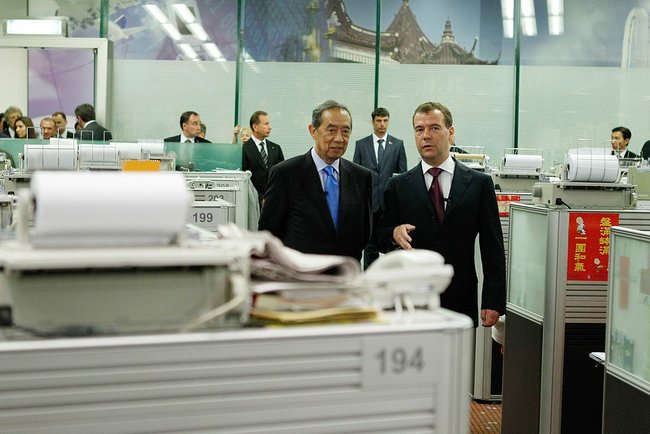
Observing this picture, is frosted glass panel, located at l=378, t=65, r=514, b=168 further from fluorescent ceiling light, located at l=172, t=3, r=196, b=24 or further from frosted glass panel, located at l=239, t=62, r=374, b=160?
fluorescent ceiling light, located at l=172, t=3, r=196, b=24

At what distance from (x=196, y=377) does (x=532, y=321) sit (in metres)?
3.00

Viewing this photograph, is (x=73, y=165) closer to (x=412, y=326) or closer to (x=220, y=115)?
(x=412, y=326)

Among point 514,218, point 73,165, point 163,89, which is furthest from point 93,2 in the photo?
point 514,218

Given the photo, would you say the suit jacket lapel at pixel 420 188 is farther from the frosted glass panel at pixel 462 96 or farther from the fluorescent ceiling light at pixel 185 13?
the fluorescent ceiling light at pixel 185 13

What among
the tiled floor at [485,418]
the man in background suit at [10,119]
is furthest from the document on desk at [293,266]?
the man in background suit at [10,119]

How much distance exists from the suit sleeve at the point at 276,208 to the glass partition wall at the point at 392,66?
7.94 m

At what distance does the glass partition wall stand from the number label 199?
10.3 metres

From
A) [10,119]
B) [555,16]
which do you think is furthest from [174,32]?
[555,16]

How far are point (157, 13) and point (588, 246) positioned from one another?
8861 mm

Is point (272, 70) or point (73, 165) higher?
point (272, 70)

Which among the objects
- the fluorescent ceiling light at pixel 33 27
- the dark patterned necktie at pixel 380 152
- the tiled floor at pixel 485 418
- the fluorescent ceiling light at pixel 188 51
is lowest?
the tiled floor at pixel 485 418

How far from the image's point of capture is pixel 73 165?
16.8ft

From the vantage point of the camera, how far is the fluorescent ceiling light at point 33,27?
11484mm

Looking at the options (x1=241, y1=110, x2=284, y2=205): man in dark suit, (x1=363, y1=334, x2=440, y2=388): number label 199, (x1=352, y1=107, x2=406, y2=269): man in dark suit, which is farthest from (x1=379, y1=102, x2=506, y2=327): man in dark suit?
(x1=352, y1=107, x2=406, y2=269): man in dark suit
